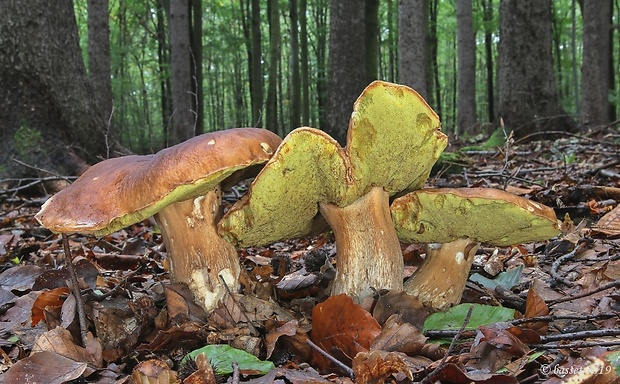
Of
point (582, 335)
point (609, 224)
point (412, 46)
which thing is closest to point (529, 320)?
point (582, 335)

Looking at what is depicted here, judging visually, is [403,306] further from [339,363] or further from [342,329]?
[339,363]

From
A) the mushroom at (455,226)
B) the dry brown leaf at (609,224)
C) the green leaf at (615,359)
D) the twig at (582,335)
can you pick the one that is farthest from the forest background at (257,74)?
the green leaf at (615,359)

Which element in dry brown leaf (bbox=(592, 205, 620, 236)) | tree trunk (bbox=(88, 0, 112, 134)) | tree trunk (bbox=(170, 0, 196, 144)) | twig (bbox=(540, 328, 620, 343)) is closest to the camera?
twig (bbox=(540, 328, 620, 343))

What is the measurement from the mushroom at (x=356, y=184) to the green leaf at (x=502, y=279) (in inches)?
23.3

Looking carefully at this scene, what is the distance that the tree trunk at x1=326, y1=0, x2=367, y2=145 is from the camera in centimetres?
808

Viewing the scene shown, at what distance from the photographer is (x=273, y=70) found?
49.9 feet

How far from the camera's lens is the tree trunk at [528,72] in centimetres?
751

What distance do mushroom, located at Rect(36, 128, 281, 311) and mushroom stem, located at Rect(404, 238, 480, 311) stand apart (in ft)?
2.54

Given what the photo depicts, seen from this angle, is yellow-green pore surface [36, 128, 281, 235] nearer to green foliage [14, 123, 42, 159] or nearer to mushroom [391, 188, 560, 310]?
mushroom [391, 188, 560, 310]

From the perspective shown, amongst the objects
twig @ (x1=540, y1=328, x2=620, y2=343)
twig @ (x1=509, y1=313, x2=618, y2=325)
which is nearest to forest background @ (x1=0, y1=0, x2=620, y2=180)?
twig @ (x1=509, y1=313, x2=618, y2=325)

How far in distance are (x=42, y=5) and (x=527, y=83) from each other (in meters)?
6.30

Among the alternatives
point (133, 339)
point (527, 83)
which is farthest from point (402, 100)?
point (527, 83)

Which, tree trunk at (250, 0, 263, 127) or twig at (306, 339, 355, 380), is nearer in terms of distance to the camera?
twig at (306, 339, 355, 380)

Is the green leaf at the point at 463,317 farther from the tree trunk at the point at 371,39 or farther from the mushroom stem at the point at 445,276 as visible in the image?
the tree trunk at the point at 371,39
